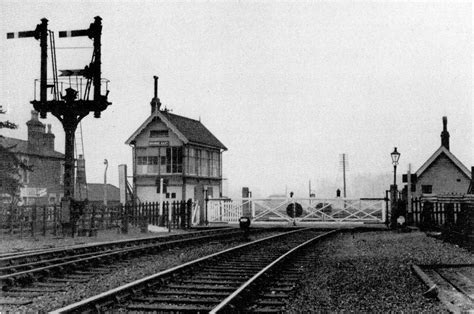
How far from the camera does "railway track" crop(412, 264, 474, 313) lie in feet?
23.7

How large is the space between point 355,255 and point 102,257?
227 inches

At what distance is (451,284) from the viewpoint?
882cm

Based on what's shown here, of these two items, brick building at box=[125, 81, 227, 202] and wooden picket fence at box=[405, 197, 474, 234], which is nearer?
wooden picket fence at box=[405, 197, 474, 234]

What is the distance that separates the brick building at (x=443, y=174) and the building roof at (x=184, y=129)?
15.6 meters

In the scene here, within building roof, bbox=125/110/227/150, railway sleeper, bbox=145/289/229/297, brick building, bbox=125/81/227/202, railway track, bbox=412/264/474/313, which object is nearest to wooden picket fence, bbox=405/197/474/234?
railway track, bbox=412/264/474/313

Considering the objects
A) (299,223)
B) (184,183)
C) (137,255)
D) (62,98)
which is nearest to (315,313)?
(137,255)

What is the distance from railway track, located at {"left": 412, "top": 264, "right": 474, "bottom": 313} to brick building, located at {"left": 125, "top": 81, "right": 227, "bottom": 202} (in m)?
27.5

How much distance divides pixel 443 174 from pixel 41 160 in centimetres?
3859

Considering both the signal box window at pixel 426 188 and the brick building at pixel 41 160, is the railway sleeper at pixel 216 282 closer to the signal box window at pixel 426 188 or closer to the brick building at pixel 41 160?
the signal box window at pixel 426 188

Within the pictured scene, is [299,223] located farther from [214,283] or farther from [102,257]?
[214,283]

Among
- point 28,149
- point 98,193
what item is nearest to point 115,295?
point 28,149

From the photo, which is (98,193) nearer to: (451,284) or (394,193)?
(394,193)

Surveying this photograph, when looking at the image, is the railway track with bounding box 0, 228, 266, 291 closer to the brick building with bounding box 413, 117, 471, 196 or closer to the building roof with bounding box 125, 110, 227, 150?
the building roof with bounding box 125, 110, 227, 150

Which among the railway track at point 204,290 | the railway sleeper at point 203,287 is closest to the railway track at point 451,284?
the railway track at point 204,290
